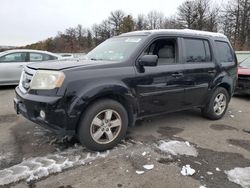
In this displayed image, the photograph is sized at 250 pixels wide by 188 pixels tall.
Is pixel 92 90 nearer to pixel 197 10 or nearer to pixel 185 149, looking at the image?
pixel 185 149

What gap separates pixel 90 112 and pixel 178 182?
1465mm

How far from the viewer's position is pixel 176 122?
5.54 m

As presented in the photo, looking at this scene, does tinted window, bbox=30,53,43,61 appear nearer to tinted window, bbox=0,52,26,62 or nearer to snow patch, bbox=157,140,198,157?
tinted window, bbox=0,52,26,62

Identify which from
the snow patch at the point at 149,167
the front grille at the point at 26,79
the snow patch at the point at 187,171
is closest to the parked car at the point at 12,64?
the front grille at the point at 26,79

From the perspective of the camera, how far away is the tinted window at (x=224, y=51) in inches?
225

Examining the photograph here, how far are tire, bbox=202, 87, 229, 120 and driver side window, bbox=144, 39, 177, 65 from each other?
4.70 feet

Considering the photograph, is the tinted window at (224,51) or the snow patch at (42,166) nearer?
the snow patch at (42,166)

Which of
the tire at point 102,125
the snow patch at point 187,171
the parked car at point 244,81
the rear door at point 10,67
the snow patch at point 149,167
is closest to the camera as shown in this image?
the snow patch at point 187,171

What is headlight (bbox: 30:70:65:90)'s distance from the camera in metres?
3.52

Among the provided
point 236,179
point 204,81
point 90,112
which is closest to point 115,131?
point 90,112

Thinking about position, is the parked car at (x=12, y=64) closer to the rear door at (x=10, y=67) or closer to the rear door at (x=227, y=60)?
the rear door at (x=10, y=67)

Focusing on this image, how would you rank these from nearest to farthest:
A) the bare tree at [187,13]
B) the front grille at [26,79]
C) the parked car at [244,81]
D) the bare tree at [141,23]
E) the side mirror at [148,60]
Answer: the front grille at [26,79] → the side mirror at [148,60] → the parked car at [244,81] → the bare tree at [187,13] → the bare tree at [141,23]

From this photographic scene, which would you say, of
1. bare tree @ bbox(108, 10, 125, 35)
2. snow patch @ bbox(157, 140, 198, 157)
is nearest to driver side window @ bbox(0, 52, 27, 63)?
snow patch @ bbox(157, 140, 198, 157)

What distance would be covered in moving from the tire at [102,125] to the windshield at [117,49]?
867 mm
